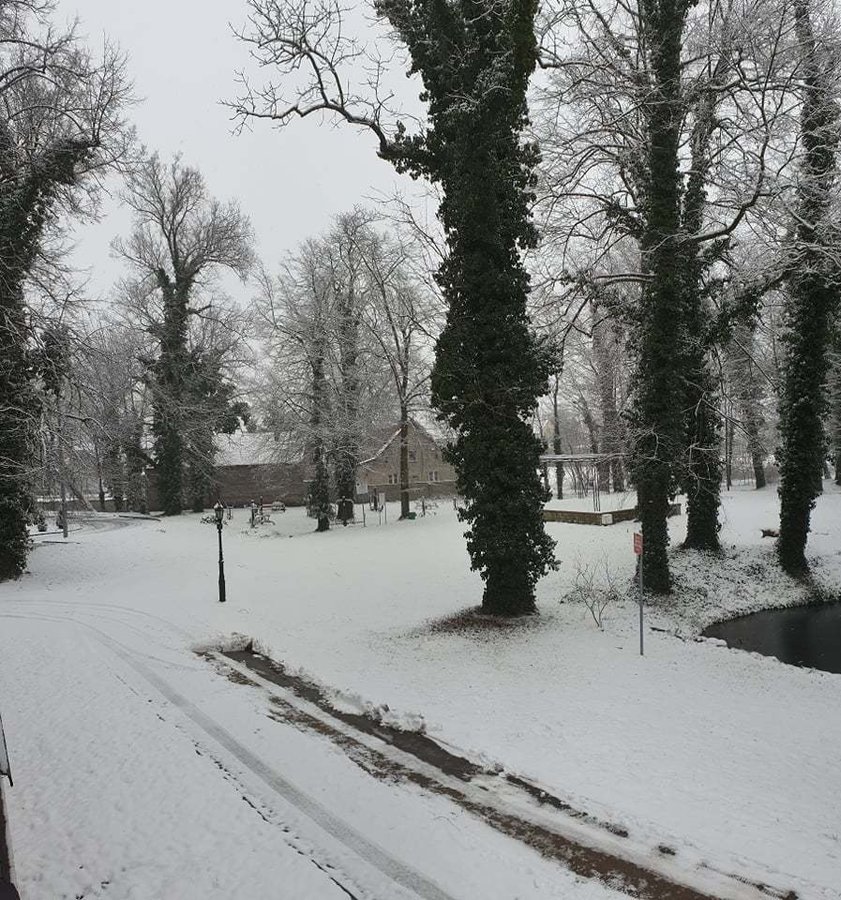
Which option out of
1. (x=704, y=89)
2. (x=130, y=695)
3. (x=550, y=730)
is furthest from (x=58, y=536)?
(x=704, y=89)

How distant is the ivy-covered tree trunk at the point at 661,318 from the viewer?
13023 millimetres

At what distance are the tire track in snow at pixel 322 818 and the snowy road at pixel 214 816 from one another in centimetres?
1

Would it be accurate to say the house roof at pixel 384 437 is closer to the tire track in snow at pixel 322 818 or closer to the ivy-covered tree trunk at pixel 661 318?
the ivy-covered tree trunk at pixel 661 318

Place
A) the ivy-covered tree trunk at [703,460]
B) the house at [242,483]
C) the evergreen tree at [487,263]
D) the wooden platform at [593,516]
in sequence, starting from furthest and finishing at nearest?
1. the house at [242,483]
2. the wooden platform at [593,516]
3. the ivy-covered tree trunk at [703,460]
4. the evergreen tree at [487,263]

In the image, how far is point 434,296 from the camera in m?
28.0

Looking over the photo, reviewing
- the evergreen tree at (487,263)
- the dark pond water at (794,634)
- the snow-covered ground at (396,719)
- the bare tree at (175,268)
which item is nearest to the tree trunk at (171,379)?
the bare tree at (175,268)

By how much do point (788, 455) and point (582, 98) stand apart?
10.3m

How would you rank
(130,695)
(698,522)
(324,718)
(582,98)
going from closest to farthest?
(324,718) → (130,695) → (582,98) → (698,522)

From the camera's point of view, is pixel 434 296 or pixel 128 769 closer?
Answer: pixel 128 769

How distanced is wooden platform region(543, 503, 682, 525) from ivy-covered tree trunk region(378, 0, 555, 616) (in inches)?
492

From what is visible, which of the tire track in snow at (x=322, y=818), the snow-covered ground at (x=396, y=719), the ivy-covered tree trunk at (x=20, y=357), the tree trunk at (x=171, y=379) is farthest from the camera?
the tree trunk at (x=171, y=379)

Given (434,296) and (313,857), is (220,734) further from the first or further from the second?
(434,296)

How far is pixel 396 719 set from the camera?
783cm

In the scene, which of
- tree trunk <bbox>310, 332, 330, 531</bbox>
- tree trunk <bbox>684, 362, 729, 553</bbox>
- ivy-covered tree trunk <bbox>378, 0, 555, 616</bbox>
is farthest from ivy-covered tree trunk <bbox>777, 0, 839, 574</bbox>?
tree trunk <bbox>310, 332, 330, 531</bbox>
